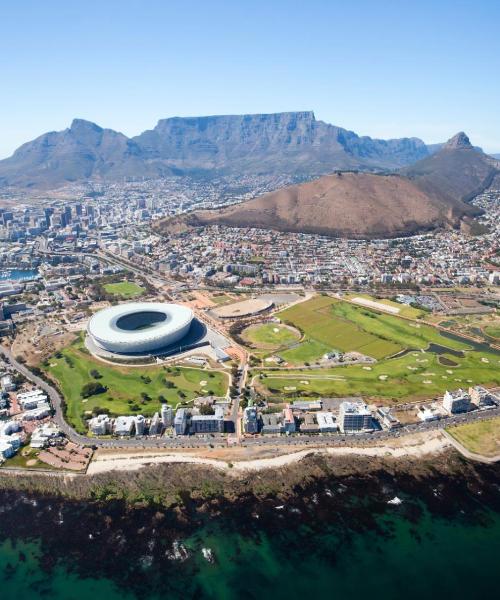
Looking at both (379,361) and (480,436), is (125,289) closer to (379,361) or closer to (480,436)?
(379,361)

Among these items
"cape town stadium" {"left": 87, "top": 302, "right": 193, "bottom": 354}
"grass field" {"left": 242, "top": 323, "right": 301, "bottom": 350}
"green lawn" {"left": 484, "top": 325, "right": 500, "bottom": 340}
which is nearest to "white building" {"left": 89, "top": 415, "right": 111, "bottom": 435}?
"cape town stadium" {"left": 87, "top": 302, "right": 193, "bottom": 354}

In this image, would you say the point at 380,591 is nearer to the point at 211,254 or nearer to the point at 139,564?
the point at 139,564

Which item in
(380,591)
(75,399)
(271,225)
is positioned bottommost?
(380,591)

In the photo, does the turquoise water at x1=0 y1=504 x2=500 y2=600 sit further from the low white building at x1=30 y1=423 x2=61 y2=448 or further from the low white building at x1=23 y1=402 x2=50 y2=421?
the low white building at x1=23 y1=402 x2=50 y2=421

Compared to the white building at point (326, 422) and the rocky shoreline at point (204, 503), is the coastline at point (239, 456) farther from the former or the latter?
the white building at point (326, 422)

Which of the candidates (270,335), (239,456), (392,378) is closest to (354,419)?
(239,456)

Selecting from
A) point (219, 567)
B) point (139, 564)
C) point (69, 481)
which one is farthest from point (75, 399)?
point (219, 567)

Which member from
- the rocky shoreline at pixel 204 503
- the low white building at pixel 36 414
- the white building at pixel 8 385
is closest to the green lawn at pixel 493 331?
the rocky shoreline at pixel 204 503
